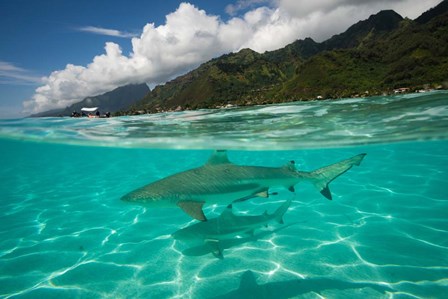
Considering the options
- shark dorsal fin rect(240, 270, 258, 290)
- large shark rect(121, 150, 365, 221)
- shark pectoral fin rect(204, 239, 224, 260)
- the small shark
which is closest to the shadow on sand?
shark dorsal fin rect(240, 270, 258, 290)

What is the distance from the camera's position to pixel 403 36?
149 m

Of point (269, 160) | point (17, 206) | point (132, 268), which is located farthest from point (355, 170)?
point (17, 206)

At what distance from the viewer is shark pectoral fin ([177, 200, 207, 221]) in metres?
5.14

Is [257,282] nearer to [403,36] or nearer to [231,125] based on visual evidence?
[231,125]

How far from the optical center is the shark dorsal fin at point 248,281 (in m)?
6.02

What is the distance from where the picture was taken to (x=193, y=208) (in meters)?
5.43

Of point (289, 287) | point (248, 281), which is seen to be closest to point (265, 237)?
point (248, 281)

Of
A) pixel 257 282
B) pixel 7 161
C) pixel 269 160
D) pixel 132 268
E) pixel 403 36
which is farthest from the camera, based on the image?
pixel 403 36

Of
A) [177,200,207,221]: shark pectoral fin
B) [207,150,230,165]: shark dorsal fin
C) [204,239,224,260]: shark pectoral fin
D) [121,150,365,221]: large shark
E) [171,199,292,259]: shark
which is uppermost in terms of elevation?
[207,150,230,165]: shark dorsal fin

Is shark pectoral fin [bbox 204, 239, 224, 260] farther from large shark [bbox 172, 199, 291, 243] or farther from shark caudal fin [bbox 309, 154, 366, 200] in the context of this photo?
shark caudal fin [bbox 309, 154, 366, 200]

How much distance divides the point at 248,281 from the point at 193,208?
2.25 m

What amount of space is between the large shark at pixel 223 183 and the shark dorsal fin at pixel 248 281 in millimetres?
1790

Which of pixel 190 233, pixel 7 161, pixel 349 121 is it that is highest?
pixel 349 121

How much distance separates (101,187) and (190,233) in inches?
478
